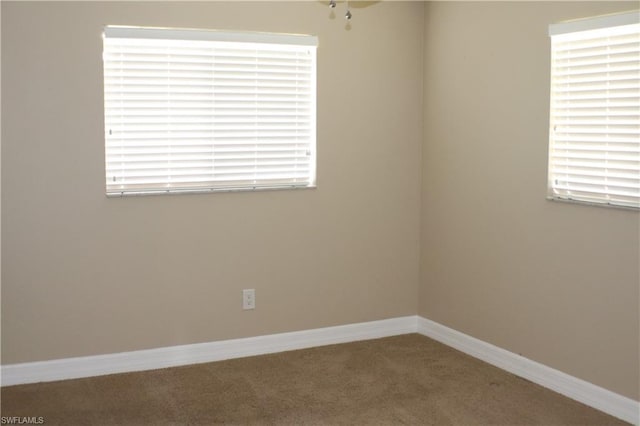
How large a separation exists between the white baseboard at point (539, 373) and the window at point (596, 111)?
37.7 inches

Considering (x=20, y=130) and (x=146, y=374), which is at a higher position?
(x=20, y=130)

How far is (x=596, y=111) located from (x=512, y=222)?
Answer: 84 centimetres

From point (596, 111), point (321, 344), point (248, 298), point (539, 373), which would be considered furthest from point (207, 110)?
point (539, 373)

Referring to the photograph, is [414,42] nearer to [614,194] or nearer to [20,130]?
[614,194]

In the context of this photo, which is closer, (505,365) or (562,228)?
(562,228)

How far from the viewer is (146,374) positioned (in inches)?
165

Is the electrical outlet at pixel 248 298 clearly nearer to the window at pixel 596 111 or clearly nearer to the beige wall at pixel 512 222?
the beige wall at pixel 512 222

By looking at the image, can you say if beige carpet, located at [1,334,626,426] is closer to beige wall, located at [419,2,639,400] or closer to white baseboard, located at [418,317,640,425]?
white baseboard, located at [418,317,640,425]

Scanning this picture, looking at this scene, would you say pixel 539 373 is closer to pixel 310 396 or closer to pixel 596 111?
pixel 310 396

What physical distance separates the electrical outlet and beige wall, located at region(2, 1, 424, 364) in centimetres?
4

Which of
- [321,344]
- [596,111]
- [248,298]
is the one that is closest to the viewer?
[596,111]

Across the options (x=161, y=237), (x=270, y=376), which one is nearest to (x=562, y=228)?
(x=270, y=376)

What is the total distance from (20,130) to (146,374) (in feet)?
5.01

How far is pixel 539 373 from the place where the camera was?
4.04m
